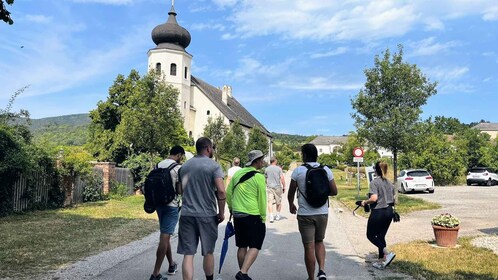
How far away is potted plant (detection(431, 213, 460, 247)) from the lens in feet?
27.4

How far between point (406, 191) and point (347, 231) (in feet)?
54.9

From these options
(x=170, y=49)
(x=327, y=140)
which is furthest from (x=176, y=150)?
(x=327, y=140)

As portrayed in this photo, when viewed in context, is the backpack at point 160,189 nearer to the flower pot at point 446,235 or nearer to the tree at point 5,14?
the tree at point 5,14

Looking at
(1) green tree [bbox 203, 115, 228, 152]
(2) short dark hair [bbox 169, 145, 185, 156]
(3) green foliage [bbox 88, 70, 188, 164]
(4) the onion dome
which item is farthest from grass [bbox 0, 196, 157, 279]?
(4) the onion dome

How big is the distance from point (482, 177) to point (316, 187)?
35161 mm

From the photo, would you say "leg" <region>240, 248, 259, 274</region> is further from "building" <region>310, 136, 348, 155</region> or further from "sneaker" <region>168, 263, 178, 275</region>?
"building" <region>310, 136, 348, 155</region>

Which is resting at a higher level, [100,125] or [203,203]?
[100,125]

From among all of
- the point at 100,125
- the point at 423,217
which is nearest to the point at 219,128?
the point at 100,125

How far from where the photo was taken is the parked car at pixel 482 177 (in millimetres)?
35406

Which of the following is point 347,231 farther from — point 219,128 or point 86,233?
point 219,128

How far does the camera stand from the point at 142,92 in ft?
70.3

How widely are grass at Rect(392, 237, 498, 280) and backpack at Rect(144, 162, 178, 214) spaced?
3728 mm

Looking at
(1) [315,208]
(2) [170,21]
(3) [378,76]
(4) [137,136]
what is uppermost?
(2) [170,21]

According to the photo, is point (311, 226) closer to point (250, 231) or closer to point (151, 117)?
point (250, 231)
